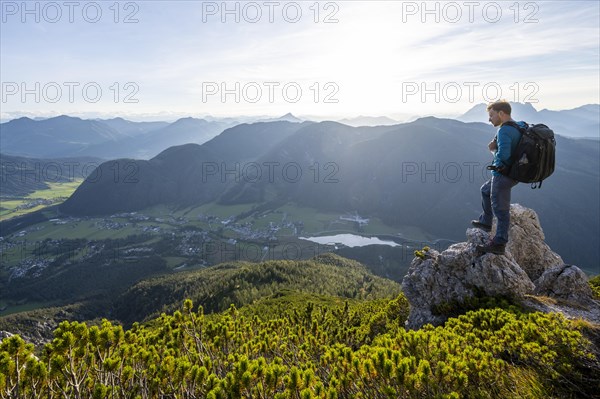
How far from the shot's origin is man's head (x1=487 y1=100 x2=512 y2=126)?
1096 cm

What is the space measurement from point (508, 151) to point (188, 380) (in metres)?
11.7

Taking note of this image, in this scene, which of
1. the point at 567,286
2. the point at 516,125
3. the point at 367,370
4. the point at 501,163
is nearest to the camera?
the point at 367,370

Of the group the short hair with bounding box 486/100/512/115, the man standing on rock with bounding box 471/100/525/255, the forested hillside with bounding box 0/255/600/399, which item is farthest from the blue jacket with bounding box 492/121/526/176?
the forested hillside with bounding box 0/255/600/399

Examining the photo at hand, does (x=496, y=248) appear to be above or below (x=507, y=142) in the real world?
below

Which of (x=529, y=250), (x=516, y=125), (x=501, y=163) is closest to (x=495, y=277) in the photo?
(x=501, y=163)

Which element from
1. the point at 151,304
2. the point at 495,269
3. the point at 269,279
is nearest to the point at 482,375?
the point at 495,269

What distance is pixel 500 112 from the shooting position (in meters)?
11.0

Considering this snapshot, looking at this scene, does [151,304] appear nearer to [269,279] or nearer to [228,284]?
[228,284]

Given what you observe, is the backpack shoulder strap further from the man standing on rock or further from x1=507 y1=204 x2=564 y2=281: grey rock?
x1=507 y1=204 x2=564 y2=281: grey rock

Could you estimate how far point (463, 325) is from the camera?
34.6ft

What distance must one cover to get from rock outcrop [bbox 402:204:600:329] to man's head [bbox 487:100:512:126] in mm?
6769

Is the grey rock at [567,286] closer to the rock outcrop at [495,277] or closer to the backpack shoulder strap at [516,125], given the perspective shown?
the rock outcrop at [495,277]

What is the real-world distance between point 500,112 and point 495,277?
24.9 feet

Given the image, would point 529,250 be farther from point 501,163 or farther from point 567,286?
point 501,163
